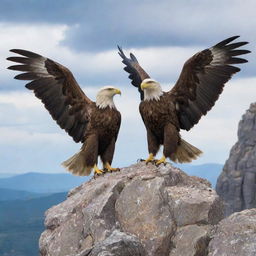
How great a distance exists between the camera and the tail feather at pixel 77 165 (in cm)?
1457

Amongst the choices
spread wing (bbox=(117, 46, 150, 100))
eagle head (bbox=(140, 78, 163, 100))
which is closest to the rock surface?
eagle head (bbox=(140, 78, 163, 100))

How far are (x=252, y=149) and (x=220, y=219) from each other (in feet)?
335

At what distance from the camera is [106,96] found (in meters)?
14.0

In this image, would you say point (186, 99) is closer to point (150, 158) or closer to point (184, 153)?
point (184, 153)

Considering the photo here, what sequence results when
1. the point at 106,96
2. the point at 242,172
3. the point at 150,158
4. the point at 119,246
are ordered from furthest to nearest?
the point at 242,172
the point at 150,158
the point at 106,96
the point at 119,246

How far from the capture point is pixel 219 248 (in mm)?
11336

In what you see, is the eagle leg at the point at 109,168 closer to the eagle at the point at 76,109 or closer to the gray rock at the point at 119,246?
the eagle at the point at 76,109

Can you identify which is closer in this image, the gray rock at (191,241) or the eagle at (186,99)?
the gray rock at (191,241)

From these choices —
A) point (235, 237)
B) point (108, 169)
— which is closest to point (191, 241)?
point (235, 237)

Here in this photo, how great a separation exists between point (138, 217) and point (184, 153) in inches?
117

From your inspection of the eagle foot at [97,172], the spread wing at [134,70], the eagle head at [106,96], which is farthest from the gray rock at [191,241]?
the spread wing at [134,70]

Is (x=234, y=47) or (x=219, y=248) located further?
(x=234, y=47)

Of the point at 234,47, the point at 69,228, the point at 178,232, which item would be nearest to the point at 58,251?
the point at 69,228

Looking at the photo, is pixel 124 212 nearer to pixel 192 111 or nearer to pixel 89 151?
pixel 89 151
